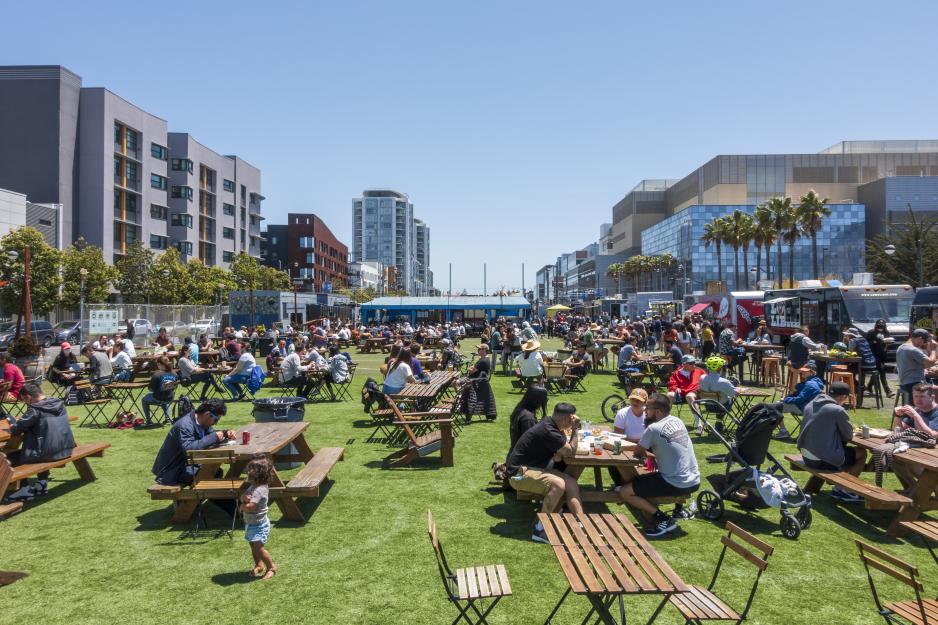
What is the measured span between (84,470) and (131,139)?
5778 centimetres

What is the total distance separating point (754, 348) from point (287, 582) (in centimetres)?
1587

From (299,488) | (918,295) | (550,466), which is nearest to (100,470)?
(299,488)

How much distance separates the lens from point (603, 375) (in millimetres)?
20656

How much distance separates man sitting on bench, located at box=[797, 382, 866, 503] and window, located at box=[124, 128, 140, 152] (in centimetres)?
6252

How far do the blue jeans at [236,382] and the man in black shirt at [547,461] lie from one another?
10.5 metres

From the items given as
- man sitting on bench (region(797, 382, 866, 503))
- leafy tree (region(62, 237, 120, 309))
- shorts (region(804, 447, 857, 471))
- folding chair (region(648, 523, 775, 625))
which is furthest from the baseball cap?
leafy tree (region(62, 237, 120, 309))

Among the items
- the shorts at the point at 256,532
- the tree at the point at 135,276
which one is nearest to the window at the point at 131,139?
the tree at the point at 135,276

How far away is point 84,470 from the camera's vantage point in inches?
334

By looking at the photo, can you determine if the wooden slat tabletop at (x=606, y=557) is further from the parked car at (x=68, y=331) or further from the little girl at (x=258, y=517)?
the parked car at (x=68, y=331)

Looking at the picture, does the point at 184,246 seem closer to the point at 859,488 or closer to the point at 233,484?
the point at 233,484

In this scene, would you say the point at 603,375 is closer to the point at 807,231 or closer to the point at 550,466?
the point at 550,466

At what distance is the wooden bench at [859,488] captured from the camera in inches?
246

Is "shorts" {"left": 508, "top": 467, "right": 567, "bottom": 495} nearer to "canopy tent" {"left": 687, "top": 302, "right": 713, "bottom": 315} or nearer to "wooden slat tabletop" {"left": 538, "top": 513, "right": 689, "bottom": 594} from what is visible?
"wooden slat tabletop" {"left": 538, "top": 513, "right": 689, "bottom": 594}

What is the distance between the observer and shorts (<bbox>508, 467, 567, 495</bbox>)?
20.6ft
